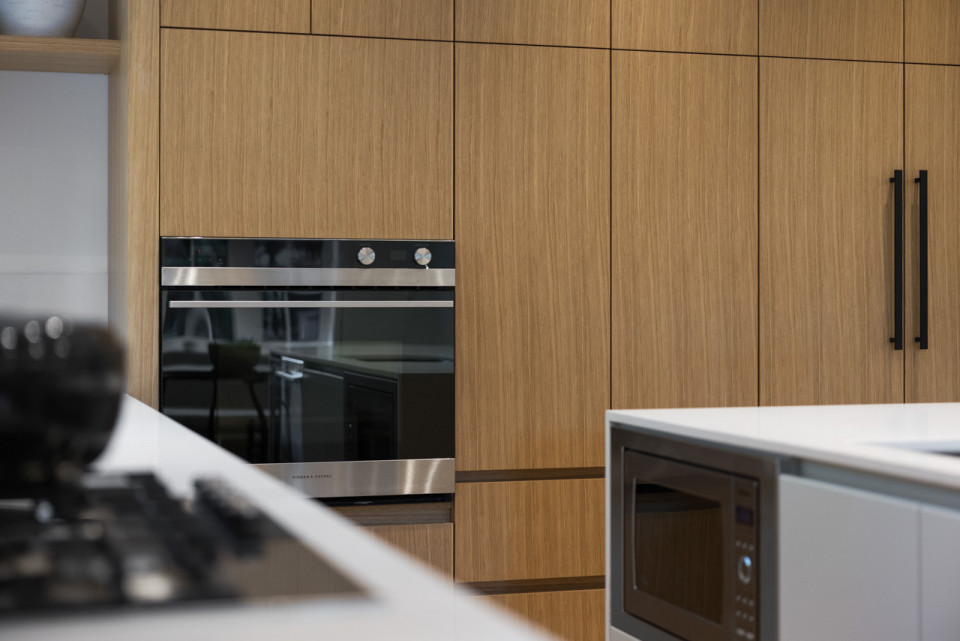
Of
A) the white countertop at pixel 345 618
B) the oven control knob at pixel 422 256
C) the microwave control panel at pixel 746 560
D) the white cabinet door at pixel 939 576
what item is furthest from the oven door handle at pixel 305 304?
the white countertop at pixel 345 618

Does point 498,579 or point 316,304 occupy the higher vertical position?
point 316,304

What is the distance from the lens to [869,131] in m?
3.15

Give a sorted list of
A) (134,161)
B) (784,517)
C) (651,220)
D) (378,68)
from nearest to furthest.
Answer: (784,517)
(134,161)
(378,68)
(651,220)

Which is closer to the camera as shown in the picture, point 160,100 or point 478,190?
point 160,100

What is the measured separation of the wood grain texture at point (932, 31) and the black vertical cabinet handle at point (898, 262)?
39cm

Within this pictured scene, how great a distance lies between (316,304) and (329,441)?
14.6 inches

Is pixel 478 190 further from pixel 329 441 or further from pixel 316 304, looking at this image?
pixel 329 441

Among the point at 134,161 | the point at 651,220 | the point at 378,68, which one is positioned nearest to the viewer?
the point at 134,161

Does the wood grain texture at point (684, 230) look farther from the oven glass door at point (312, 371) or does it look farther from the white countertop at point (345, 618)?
the white countertop at point (345, 618)

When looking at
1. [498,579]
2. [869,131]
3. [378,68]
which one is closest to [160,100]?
[378,68]

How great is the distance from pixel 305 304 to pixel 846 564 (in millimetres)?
1569

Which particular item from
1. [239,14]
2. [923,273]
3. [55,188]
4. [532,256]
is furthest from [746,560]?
[55,188]

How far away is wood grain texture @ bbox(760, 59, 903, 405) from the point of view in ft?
10.1

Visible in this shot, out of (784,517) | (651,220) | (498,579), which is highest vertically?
(651,220)
